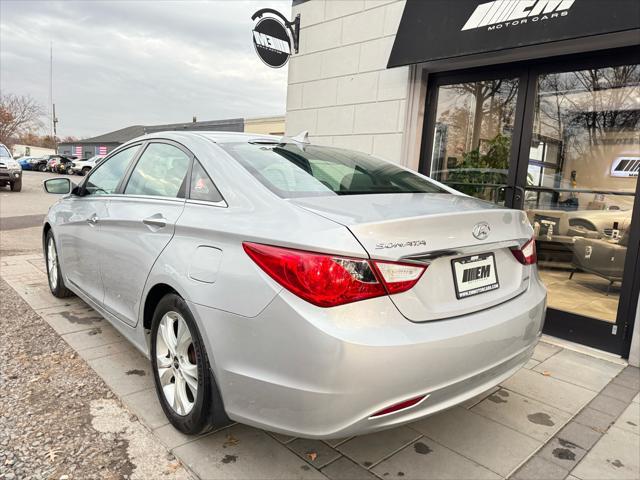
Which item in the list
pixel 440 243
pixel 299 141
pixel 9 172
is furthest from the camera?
pixel 9 172

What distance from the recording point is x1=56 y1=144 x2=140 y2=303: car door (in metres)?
3.26

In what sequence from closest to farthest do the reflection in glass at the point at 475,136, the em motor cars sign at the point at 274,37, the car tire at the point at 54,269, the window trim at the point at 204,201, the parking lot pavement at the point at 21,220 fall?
the window trim at the point at 204,201 < the car tire at the point at 54,269 < the reflection in glass at the point at 475,136 < the em motor cars sign at the point at 274,37 < the parking lot pavement at the point at 21,220

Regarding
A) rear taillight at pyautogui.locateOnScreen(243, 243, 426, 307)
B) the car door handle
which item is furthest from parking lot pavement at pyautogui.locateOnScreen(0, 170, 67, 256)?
rear taillight at pyautogui.locateOnScreen(243, 243, 426, 307)

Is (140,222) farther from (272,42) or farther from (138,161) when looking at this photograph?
(272,42)

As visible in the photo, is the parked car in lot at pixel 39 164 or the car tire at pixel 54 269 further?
the parked car in lot at pixel 39 164

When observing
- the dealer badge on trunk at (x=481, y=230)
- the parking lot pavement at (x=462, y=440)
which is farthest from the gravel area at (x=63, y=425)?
the dealer badge on trunk at (x=481, y=230)

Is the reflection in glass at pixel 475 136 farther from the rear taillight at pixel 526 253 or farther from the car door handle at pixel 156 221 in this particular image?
the car door handle at pixel 156 221

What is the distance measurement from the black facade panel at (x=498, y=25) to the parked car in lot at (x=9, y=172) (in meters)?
15.5

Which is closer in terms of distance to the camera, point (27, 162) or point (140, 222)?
point (140, 222)

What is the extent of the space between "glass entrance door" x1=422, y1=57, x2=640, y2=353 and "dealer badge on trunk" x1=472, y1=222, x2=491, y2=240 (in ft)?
7.86

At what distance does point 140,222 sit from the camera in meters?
2.67

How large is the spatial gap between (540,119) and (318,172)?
10.1ft

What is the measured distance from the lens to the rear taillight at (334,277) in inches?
66.8

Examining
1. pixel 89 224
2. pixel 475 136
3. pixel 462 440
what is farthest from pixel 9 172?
pixel 462 440
